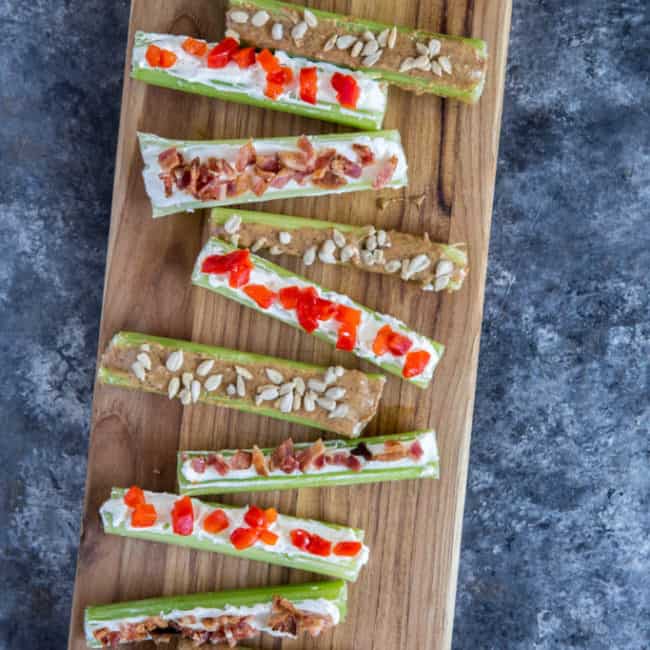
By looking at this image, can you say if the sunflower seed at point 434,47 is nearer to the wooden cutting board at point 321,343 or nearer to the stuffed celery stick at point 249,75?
the wooden cutting board at point 321,343

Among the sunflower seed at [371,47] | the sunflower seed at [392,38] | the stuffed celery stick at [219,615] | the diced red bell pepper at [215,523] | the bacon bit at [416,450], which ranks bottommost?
the stuffed celery stick at [219,615]

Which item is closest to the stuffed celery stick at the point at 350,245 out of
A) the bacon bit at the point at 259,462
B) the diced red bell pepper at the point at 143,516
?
the bacon bit at the point at 259,462

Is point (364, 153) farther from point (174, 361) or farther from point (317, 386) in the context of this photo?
point (174, 361)

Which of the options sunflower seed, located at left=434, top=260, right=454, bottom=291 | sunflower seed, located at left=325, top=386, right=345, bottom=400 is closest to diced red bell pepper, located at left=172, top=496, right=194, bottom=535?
sunflower seed, located at left=325, top=386, right=345, bottom=400

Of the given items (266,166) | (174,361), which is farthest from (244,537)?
(266,166)

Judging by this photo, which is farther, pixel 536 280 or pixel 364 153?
pixel 536 280

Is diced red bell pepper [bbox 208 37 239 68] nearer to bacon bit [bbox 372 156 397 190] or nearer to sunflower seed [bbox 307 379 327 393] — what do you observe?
bacon bit [bbox 372 156 397 190]
